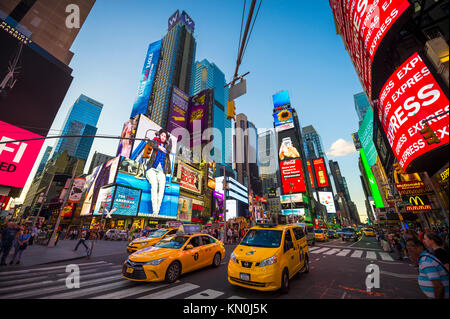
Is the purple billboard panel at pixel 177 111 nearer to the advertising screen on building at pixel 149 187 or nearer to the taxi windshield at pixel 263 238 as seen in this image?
the advertising screen on building at pixel 149 187

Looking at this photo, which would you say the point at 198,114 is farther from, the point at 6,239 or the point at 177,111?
the point at 6,239

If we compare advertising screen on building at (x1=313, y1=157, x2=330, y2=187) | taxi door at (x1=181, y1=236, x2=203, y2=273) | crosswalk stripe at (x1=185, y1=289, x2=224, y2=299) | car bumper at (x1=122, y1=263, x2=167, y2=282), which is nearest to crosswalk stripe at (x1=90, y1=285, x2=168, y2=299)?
A: car bumper at (x1=122, y1=263, x2=167, y2=282)

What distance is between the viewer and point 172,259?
19.9ft

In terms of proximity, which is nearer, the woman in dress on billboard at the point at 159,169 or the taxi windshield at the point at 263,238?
the taxi windshield at the point at 263,238

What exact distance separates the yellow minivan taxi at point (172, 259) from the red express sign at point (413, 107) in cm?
1079

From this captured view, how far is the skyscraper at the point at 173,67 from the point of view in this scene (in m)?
82.4

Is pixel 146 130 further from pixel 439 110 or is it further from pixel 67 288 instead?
pixel 439 110

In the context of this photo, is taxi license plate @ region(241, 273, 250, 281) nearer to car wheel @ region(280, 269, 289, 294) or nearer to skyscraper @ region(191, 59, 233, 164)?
car wheel @ region(280, 269, 289, 294)

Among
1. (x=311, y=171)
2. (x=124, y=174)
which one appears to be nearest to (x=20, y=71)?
(x=124, y=174)

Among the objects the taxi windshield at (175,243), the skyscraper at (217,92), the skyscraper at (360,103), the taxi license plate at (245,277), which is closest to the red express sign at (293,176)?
the skyscraper at (217,92)

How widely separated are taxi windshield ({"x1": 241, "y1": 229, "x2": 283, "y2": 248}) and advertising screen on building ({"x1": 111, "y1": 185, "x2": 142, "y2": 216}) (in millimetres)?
39256

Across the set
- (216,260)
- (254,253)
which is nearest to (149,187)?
(216,260)

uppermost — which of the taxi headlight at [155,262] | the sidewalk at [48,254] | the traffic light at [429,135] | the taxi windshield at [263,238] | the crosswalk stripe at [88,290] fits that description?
the traffic light at [429,135]

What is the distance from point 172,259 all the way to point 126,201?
3949 cm
